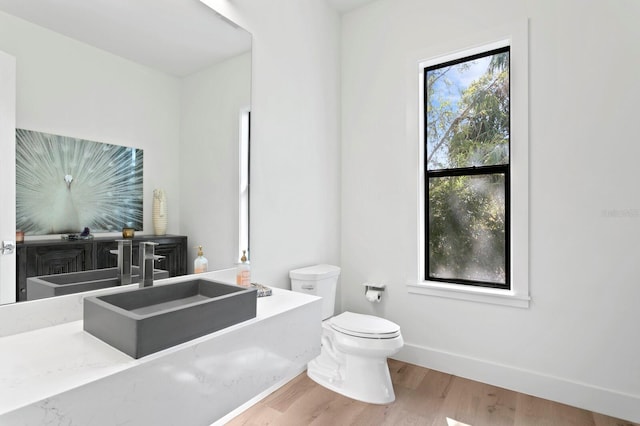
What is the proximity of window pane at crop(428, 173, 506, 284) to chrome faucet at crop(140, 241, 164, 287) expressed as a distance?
1.99 meters

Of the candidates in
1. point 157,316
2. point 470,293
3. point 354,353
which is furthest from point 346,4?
point 157,316

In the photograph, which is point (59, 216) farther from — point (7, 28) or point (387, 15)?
point (387, 15)

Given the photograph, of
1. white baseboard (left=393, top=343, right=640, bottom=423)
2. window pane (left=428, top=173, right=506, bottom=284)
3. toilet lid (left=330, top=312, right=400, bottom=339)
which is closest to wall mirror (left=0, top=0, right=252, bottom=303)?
toilet lid (left=330, top=312, right=400, bottom=339)

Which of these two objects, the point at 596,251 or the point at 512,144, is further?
the point at 512,144

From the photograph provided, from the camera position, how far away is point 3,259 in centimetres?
111

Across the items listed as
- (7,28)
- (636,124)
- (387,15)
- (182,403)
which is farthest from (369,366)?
(387,15)

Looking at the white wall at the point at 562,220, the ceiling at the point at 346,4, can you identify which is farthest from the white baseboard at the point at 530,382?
the ceiling at the point at 346,4

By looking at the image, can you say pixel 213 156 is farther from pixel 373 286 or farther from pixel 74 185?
pixel 373 286

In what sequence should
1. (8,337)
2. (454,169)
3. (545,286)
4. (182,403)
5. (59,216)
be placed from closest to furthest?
(182,403) → (8,337) → (59,216) → (545,286) → (454,169)

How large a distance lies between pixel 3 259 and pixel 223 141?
3.42 feet

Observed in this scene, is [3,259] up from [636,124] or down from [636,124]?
down

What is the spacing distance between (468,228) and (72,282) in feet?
7.78

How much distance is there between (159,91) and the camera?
1.55 m

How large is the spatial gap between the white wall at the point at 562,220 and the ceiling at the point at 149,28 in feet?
4.81
